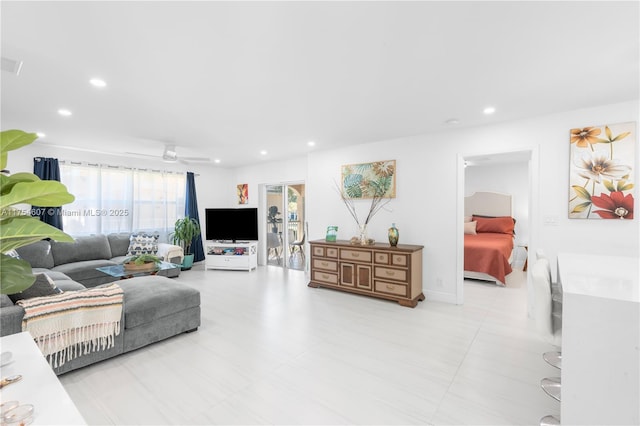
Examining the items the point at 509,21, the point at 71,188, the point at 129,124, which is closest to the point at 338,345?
the point at 509,21

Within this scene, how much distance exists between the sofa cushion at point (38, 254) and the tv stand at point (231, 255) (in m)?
2.47

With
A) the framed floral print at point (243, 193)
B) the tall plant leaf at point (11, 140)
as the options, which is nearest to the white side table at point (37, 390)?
the tall plant leaf at point (11, 140)

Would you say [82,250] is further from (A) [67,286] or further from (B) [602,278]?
(B) [602,278]

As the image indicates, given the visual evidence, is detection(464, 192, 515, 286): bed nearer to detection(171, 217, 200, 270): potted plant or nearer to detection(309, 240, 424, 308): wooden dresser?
detection(309, 240, 424, 308): wooden dresser

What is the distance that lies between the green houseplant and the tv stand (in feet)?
17.7

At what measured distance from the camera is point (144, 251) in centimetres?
525

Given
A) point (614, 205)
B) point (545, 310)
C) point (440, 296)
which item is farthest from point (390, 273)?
point (614, 205)

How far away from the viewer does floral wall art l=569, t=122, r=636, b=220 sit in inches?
114

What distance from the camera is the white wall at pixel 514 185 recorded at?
652 cm

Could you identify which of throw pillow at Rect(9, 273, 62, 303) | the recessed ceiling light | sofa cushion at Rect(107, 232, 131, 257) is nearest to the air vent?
the recessed ceiling light

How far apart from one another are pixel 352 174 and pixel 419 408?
352cm

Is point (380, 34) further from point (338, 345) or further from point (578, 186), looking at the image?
point (578, 186)

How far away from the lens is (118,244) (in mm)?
5191

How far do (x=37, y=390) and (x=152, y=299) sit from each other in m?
1.93
